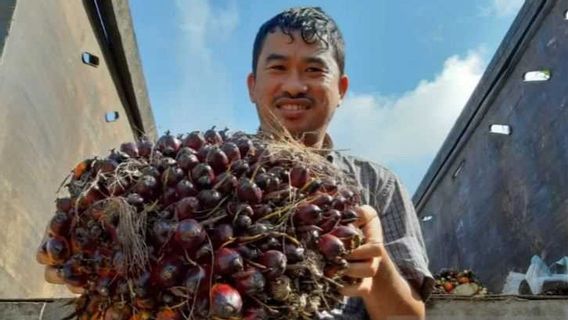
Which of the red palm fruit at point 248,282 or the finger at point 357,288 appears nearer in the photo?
the red palm fruit at point 248,282

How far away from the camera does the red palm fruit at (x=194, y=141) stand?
866 mm

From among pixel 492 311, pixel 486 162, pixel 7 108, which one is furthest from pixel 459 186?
pixel 7 108

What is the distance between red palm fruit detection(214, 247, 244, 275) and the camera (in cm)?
73

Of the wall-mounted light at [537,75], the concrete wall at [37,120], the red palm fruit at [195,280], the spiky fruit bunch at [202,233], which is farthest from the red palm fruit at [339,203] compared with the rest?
the wall-mounted light at [537,75]

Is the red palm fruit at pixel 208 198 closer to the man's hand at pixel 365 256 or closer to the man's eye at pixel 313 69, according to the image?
Answer: the man's hand at pixel 365 256

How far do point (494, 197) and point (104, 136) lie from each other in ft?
14.2

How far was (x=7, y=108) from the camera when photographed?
123 inches

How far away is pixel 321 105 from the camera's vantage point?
1.23 meters

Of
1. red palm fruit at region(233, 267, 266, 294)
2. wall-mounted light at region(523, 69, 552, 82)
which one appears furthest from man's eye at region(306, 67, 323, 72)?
wall-mounted light at region(523, 69, 552, 82)

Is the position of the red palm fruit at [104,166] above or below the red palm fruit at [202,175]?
above

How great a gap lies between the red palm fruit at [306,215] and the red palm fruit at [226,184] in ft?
0.28

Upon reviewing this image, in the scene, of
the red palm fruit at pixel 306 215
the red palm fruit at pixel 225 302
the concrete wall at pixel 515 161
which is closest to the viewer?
the red palm fruit at pixel 225 302

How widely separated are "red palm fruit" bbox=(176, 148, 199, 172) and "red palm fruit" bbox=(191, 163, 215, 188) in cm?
1

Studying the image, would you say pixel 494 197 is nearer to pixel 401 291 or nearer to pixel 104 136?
pixel 104 136
